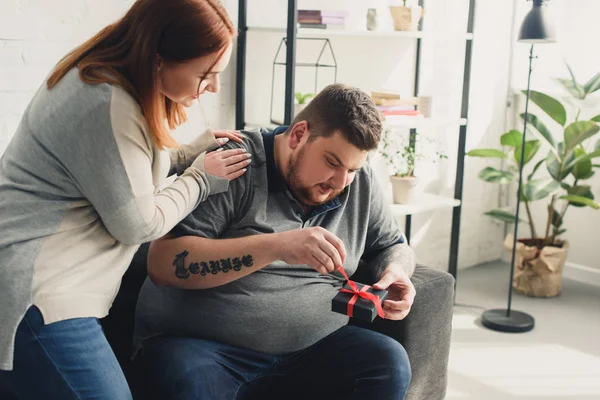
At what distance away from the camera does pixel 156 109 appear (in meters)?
1.29

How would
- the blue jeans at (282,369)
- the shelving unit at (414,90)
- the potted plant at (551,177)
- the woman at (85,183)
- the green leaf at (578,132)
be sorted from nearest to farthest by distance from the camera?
the woman at (85,183) < the blue jeans at (282,369) < the shelving unit at (414,90) < the green leaf at (578,132) < the potted plant at (551,177)

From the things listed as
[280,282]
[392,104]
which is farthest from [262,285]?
[392,104]

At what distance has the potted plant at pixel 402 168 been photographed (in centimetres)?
303

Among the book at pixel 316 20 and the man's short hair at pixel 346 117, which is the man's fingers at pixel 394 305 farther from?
the book at pixel 316 20

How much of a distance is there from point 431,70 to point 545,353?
4.87 feet

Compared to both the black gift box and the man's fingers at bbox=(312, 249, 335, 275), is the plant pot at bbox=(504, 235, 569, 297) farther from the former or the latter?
the man's fingers at bbox=(312, 249, 335, 275)

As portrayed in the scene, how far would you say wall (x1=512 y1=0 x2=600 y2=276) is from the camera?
350 cm

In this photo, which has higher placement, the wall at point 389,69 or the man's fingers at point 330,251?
the wall at point 389,69

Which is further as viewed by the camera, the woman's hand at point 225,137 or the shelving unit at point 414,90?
the shelving unit at point 414,90

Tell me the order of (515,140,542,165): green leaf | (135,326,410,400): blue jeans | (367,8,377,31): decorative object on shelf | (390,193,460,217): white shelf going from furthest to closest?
1. (515,140,542,165): green leaf
2. (390,193,460,217): white shelf
3. (367,8,377,31): decorative object on shelf
4. (135,326,410,400): blue jeans

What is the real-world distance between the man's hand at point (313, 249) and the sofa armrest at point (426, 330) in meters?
0.33

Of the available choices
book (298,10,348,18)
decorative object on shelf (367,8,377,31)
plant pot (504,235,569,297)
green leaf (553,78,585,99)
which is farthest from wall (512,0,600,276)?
book (298,10,348,18)

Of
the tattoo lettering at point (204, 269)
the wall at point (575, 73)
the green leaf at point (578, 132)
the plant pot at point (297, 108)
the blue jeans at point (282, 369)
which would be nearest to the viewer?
the blue jeans at point (282, 369)

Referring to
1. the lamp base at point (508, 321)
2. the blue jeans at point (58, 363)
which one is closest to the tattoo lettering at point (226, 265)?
the blue jeans at point (58, 363)
